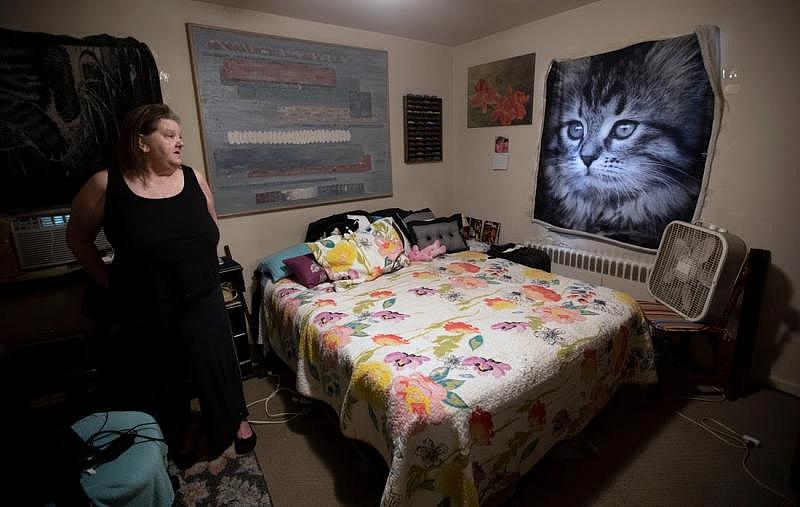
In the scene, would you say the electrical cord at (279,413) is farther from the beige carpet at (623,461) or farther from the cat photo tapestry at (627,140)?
the cat photo tapestry at (627,140)

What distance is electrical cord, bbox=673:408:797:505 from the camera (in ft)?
5.59

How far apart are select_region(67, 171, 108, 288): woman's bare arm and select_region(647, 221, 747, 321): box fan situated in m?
2.82

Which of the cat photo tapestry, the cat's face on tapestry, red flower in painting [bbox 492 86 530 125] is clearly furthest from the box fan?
red flower in painting [bbox 492 86 530 125]

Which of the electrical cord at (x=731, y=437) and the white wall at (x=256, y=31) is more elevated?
the white wall at (x=256, y=31)

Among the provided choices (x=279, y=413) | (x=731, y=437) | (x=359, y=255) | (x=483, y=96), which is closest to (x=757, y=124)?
(x=731, y=437)

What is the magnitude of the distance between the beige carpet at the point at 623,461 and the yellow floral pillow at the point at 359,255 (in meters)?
0.81

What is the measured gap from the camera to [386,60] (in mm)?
3092

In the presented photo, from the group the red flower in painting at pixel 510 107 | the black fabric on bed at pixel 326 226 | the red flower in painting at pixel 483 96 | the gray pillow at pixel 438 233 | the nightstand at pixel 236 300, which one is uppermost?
the red flower in painting at pixel 483 96

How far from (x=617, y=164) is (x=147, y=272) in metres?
2.77

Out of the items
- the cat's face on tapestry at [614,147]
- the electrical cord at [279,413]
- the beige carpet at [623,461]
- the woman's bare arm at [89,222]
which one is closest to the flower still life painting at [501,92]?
the cat's face on tapestry at [614,147]

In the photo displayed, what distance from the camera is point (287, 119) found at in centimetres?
270

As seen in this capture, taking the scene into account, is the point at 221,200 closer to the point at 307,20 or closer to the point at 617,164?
the point at 307,20

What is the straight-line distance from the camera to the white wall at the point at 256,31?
77.8 inches

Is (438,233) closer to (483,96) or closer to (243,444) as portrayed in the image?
(483,96)
